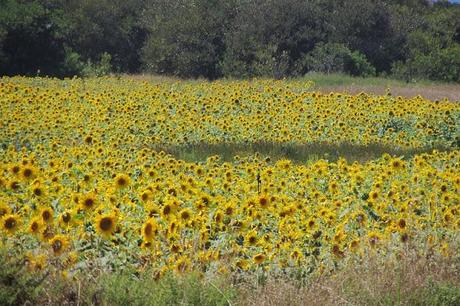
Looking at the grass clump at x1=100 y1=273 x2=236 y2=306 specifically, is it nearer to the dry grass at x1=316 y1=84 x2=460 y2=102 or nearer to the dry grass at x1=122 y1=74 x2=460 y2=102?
the dry grass at x1=122 y1=74 x2=460 y2=102

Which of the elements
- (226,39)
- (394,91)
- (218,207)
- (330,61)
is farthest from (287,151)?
(226,39)

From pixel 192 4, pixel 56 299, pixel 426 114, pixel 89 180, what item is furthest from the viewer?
pixel 192 4

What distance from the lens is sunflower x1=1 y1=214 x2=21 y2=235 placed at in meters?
4.85

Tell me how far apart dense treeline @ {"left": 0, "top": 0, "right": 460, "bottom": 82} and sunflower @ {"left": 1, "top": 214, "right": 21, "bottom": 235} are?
23.2m

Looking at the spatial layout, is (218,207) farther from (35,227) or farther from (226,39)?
(226,39)

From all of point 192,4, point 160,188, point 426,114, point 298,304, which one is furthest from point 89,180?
point 192,4

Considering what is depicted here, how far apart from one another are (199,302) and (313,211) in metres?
2.39

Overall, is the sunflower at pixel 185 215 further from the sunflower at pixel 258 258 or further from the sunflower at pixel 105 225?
the sunflower at pixel 105 225

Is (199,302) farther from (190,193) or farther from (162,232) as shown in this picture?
(190,193)

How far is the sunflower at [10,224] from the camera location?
15.9 feet

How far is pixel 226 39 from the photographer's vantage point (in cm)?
3447

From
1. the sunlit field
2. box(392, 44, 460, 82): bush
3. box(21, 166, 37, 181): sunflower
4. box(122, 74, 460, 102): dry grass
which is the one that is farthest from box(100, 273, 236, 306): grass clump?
box(392, 44, 460, 82): bush

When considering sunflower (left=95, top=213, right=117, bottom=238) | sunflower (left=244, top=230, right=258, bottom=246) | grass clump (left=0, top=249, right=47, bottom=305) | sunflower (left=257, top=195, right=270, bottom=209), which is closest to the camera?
grass clump (left=0, top=249, right=47, bottom=305)

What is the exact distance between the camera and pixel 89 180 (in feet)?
21.2
